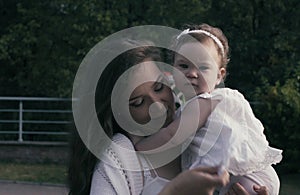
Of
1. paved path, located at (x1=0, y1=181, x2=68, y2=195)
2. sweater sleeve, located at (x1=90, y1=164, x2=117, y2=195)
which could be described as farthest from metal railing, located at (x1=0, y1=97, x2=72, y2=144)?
sweater sleeve, located at (x1=90, y1=164, x2=117, y2=195)

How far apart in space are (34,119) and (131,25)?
3.25 m

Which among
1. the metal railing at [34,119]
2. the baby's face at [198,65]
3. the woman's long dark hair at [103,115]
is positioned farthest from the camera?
the metal railing at [34,119]

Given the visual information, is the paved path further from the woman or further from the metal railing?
the woman

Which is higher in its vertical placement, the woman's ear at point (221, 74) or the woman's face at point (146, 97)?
the woman's face at point (146, 97)

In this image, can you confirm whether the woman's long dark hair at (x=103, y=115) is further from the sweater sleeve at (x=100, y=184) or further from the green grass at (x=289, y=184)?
the green grass at (x=289, y=184)

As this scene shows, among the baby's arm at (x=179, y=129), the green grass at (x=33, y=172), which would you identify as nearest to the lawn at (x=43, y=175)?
the green grass at (x=33, y=172)

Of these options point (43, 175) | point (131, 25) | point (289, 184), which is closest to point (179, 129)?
point (289, 184)

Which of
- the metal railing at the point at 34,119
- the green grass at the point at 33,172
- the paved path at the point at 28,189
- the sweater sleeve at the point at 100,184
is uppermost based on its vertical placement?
the sweater sleeve at the point at 100,184

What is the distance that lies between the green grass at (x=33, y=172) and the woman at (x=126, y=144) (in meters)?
8.58

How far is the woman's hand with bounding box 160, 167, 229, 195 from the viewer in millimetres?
1653

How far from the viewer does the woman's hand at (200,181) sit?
165 centimetres

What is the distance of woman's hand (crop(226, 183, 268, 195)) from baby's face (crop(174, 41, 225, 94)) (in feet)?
1.34

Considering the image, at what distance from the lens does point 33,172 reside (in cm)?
1227

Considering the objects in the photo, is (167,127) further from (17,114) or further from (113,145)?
(17,114)
